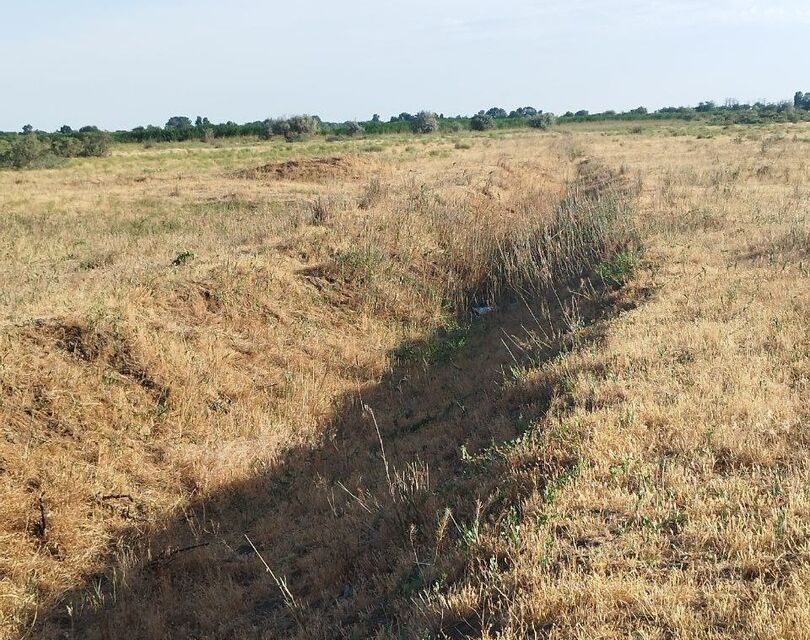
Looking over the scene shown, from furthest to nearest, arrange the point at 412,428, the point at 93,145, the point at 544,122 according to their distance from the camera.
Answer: the point at 544,122 < the point at 93,145 < the point at 412,428

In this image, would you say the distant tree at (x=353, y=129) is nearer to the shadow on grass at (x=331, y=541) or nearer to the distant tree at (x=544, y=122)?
the distant tree at (x=544, y=122)

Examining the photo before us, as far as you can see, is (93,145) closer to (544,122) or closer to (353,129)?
(353,129)

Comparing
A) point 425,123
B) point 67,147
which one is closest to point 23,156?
point 67,147

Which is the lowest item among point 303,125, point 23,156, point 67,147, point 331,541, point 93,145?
point 331,541

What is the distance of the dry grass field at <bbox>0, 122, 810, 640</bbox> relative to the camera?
366 cm

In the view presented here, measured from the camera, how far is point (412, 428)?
7.55 meters

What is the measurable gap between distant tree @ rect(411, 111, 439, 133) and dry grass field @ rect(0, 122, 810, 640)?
171 ft

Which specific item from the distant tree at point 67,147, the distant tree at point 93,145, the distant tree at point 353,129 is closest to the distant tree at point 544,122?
the distant tree at point 353,129

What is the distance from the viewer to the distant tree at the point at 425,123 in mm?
63969

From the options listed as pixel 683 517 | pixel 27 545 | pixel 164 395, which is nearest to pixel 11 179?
pixel 164 395

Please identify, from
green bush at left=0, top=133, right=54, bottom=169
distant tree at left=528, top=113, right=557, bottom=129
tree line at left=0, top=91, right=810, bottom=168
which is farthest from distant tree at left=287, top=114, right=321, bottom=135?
distant tree at left=528, top=113, right=557, bottom=129

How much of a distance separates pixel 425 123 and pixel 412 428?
60572 millimetres

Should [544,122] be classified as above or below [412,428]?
above

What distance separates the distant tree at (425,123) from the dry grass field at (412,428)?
5207 cm
